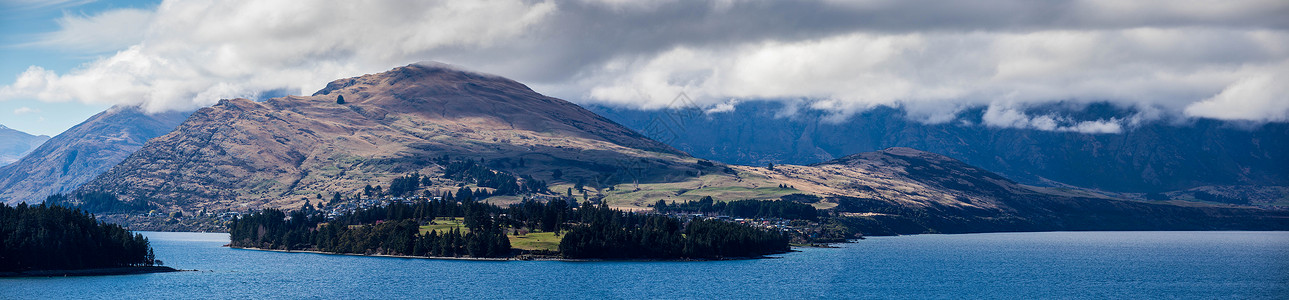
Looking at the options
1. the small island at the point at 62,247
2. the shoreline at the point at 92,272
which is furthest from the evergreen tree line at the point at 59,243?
the shoreline at the point at 92,272

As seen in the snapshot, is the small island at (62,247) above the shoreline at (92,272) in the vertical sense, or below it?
above

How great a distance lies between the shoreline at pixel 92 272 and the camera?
529 ft

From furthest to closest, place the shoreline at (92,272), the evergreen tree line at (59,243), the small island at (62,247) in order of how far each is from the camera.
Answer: the evergreen tree line at (59,243) → the small island at (62,247) → the shoreline at (92,272)

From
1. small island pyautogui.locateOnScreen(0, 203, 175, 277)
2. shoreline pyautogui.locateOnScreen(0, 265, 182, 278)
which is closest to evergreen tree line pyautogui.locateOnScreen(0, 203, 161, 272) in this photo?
small island pyautogui.locateOnScreen(0, 203, 175, 277)

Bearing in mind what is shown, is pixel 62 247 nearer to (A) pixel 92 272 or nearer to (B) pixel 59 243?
(B) pixel 59 243

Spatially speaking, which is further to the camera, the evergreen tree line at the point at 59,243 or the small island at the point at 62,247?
the evergreen tree line at the point at 59,243

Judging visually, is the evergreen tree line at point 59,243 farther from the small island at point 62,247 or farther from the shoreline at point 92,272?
the shoreline at point 92,272

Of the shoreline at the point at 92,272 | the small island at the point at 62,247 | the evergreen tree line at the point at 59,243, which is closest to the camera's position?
the shoreline at the point at 92,272

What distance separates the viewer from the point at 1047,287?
178000 mm

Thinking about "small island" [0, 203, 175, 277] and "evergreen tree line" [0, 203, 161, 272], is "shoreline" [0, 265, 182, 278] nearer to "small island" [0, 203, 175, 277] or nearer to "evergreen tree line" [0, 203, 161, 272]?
"small island" [0, 203, 175, 277]

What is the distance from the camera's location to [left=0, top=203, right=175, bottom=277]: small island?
16250 cm

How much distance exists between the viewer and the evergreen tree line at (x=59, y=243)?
162625mm

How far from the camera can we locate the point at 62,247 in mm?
169000

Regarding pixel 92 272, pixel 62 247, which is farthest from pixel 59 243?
pixel 92 272
